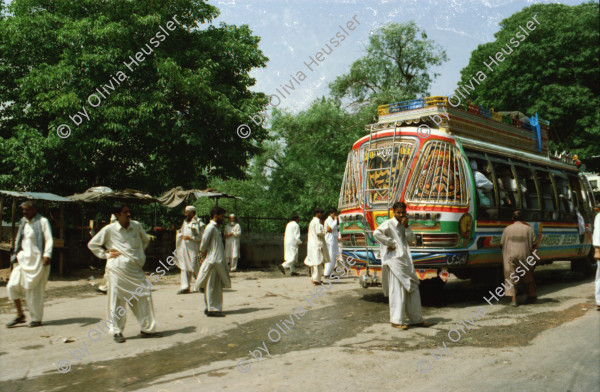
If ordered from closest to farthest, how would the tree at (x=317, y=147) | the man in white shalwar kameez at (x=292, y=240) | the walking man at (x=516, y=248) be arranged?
the walking man at (x=516, y=248) → the man in white shalwar kameez at (x=292, y=240) → the tree at (x=317, y=147)

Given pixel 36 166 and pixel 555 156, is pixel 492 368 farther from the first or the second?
pixel 36 166

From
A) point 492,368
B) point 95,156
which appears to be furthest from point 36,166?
point 492,368

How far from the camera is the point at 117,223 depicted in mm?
6699

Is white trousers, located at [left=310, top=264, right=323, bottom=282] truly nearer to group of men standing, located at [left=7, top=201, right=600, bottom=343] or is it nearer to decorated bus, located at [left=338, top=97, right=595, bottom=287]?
decorated bus, located at [left=338, top=97, right=595, bottom=287]

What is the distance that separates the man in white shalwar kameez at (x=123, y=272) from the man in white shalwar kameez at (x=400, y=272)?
10.9 feet

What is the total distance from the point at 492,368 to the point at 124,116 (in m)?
13.3

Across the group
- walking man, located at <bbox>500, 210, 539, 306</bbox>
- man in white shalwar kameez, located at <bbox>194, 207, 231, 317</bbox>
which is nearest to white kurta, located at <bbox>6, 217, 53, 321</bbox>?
man in white shalwar kameez, located at <bbox>194, 207, 231, 317</bbox>

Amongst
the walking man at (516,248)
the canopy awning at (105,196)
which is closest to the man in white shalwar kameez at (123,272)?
the walking man at (516,248)

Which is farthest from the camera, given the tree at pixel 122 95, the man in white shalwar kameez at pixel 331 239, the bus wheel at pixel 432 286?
the tree at pixel 122 95

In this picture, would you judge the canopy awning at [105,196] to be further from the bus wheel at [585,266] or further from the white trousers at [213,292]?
the bus wheel at [585,266]

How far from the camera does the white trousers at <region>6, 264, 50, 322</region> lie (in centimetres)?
737

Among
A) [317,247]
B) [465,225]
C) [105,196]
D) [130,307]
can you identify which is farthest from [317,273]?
[130,307]

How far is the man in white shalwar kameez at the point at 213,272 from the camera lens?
26.8ft

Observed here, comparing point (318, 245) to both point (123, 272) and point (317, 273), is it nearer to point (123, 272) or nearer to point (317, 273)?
point (317, 273)
